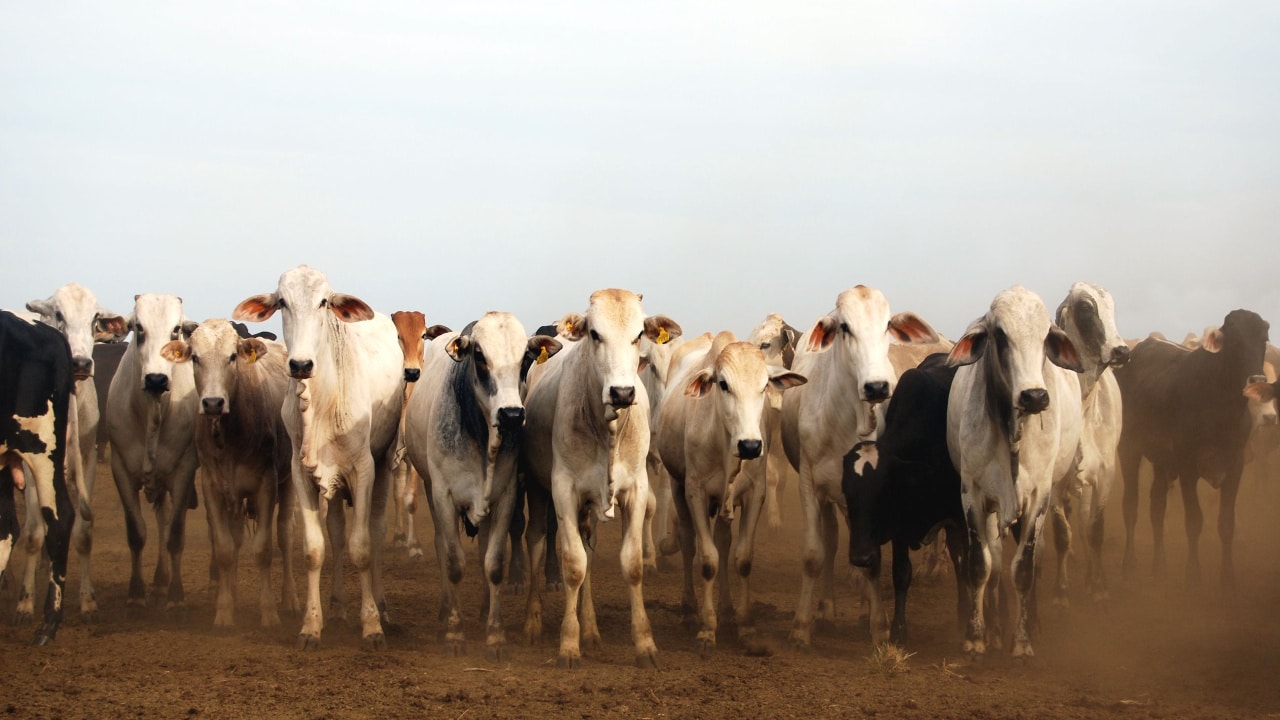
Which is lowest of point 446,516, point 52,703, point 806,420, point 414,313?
point 52,703

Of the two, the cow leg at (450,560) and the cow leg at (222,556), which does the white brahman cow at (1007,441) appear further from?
the cow leg at (222,556)

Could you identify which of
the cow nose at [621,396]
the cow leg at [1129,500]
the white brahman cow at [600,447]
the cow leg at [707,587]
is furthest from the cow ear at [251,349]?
the cow leg at [1129,500]

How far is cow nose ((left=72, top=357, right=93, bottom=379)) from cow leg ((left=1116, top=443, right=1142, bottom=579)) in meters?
9.40

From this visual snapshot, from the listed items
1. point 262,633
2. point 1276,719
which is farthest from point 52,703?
point 1276,719

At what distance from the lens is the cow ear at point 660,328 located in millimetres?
8984

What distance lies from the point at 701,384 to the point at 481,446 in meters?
1.59

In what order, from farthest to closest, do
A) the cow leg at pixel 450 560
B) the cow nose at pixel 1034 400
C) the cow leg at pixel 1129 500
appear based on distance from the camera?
the cow leg at pixel 1129 500 < the cow leg at pixel 450 560 < the cow nose at pixel 1034 400

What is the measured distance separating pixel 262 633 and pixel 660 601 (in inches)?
131

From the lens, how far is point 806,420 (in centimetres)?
979

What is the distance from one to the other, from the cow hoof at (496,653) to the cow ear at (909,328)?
3.61m

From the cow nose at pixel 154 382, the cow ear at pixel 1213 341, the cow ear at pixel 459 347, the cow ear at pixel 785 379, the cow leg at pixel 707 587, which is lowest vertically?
the cow leg at pixel 707 587

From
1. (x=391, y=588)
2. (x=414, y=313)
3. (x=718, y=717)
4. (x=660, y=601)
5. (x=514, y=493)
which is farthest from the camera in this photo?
(x=414, y=313)

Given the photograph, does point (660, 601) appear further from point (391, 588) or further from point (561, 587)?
point (391, 588)

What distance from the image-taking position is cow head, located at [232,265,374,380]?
8961 mm
